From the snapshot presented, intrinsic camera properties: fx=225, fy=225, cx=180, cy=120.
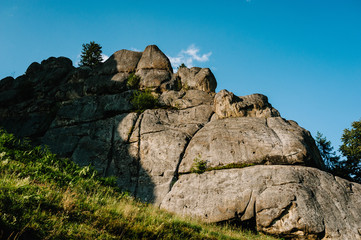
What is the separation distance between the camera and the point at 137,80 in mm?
24969

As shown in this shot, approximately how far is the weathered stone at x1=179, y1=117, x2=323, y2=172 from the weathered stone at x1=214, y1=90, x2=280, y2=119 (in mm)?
1638

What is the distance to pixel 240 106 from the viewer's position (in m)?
19.8

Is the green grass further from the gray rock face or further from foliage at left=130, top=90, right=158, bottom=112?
foliage at left=130, top=90, right=158, bottom=112

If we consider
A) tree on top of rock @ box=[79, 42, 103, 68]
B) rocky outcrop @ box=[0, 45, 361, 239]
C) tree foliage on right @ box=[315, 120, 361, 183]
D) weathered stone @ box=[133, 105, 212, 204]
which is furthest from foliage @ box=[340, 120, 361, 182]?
tree on top of rock @ box=[79, 42, 103, 68]

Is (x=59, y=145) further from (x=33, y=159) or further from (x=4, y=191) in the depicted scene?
(x=4, y=191)

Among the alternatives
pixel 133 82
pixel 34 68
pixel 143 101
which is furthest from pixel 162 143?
pixel 34 68

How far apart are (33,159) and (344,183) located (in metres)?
17.7

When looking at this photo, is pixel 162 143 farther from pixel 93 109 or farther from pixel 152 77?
pixel 152 77

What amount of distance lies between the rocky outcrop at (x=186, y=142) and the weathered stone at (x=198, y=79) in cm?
13

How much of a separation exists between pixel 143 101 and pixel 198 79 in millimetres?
6631

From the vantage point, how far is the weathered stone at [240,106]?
19.7 m

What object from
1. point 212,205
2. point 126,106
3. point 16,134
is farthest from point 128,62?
point 212,205

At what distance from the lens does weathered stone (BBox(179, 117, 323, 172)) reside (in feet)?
49.3

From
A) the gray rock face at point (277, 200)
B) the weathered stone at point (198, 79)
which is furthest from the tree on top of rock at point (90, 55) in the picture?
the gray rock face at point (277, 200)
